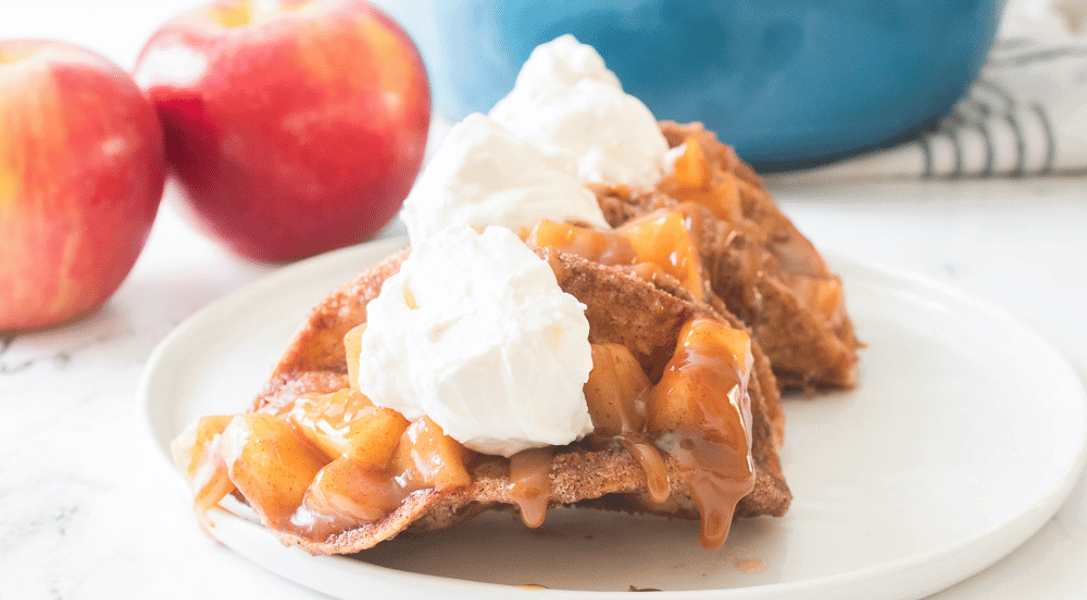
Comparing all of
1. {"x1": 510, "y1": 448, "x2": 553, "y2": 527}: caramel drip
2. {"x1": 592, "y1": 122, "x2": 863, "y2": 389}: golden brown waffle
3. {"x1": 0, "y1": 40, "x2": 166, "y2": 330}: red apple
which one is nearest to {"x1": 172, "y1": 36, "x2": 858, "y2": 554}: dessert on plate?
{"x1": 510, "y1": 448, "x2": 553, "y2": 527}: caramel drip

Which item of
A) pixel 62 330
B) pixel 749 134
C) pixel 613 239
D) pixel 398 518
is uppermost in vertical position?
pixel 613 239

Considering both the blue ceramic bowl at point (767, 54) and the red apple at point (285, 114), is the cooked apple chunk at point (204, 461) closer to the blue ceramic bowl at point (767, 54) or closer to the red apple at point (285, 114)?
the red apple at point (285, 114)

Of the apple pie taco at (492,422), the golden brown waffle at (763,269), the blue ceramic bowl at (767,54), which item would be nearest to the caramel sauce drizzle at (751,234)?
the golden brown waffle at (763,269)

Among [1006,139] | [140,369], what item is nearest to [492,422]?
[140,369]

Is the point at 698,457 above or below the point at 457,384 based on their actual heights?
below

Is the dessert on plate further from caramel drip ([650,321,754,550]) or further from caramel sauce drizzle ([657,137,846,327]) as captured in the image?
caramel sauce drizzle ([657,137,846,327])

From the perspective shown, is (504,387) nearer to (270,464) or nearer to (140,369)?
(270,464)

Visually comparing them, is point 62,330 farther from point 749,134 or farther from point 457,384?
point 749,134

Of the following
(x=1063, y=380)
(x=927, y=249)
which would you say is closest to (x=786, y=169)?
(x=927, y=249)
